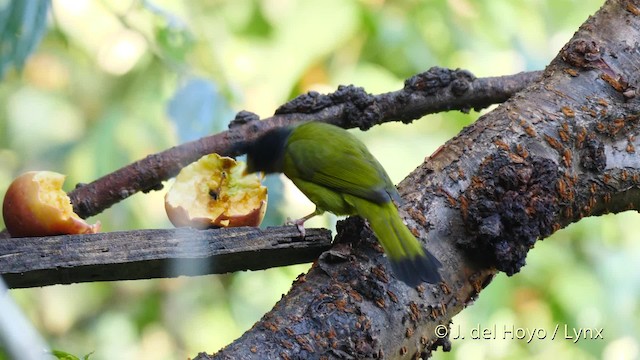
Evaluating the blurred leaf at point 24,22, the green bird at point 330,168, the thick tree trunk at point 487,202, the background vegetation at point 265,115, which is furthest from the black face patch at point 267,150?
the background vegetation at point 265,115

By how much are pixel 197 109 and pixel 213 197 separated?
881 mm

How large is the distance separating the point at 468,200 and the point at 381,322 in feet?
1.16

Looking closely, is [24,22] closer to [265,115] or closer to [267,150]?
[267,150]

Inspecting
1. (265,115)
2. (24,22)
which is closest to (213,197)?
(24,22)

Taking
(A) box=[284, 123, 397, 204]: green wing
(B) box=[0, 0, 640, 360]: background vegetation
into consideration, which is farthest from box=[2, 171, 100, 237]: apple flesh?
(B) box=[0, 0, 640, 360]: background vegetation

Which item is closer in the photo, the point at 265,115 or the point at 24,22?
the point at 24,22

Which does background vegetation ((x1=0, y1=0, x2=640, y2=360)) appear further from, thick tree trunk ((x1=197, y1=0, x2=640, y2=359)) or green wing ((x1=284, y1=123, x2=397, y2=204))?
thick tree trunk ((x1=197, y1=0, x2=640, y2=359))

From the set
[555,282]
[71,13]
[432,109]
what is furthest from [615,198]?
[71,13]

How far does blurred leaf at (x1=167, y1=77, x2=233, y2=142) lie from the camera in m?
2.75

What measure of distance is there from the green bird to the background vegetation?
1621mm

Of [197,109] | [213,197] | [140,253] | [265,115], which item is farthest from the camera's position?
[265,115]

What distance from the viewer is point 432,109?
229 cm

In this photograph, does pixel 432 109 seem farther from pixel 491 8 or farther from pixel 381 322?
pixel 491 8

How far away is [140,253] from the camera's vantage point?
1566mm
